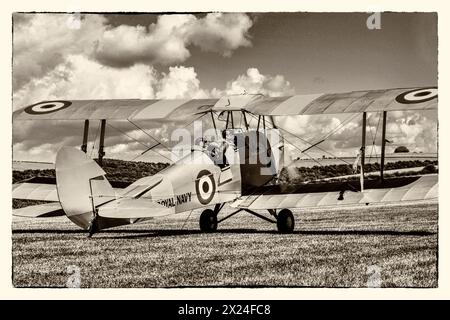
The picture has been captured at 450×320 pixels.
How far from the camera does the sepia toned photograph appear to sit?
992 centimetres

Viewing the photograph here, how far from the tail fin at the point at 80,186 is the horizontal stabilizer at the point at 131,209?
114 millimetres

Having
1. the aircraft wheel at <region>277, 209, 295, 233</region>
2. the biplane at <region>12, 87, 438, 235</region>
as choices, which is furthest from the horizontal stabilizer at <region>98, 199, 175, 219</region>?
the aircraft wheel at <region>277, 209, 295, 233</region>

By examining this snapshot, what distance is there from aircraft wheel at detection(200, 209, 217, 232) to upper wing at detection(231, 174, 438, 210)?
440 millimetres

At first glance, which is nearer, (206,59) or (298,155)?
(206,59)

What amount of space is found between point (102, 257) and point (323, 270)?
323cm

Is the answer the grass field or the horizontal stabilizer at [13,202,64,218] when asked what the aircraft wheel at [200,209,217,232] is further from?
the horizontal stabilizer at [13,202,64,218]

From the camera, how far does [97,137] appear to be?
11070 millimetres

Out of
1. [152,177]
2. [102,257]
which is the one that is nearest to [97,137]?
[152,177]

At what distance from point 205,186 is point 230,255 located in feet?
5.99

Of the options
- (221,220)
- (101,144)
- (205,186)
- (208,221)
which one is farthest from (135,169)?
(221,220)

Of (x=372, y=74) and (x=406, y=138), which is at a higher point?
(x=372, y=74)

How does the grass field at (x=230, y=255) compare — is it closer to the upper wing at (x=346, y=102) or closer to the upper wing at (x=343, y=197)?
the upper wing at (x=343, y=197)

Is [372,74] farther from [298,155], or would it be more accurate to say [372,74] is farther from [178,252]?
[178,252]
